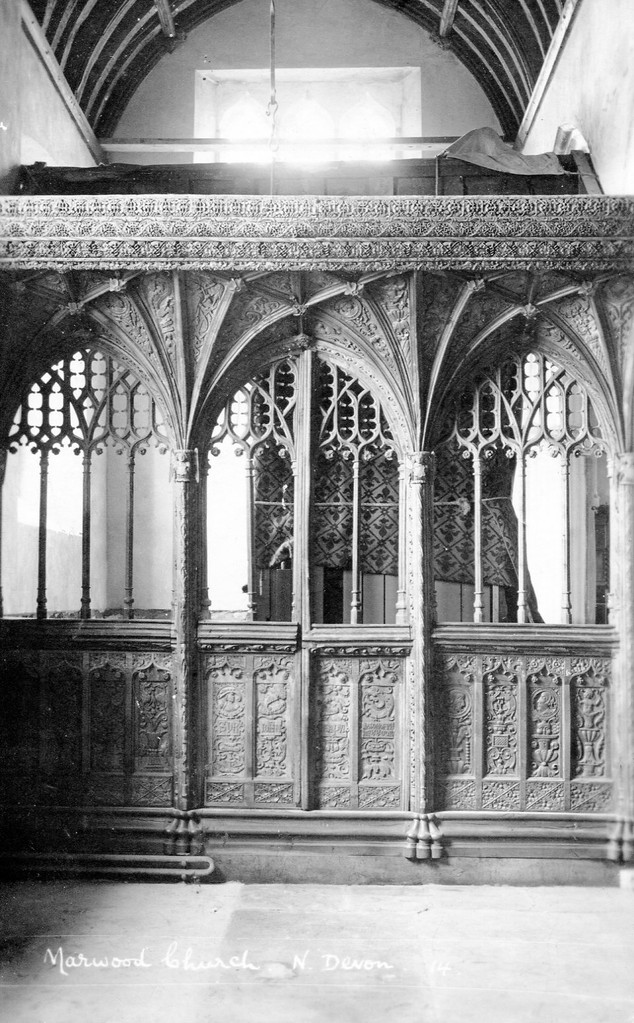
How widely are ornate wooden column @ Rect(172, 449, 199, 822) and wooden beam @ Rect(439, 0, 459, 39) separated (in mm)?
4587

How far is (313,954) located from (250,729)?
4.15ft

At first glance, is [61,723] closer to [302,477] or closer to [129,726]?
[129,726]

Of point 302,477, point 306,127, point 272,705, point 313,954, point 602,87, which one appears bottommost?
point 313,954

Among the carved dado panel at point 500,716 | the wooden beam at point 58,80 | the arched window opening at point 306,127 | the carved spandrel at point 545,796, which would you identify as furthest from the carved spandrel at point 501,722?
the arched window opening at point 306,127

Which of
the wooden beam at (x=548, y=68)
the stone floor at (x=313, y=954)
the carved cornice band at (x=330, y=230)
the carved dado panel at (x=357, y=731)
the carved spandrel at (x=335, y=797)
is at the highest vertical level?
the wooden beam at (x=548, y=68)

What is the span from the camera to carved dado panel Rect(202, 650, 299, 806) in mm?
4516

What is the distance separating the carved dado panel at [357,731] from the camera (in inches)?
177

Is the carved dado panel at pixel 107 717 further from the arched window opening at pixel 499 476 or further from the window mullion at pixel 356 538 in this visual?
the arched window opening at pixel 499 476

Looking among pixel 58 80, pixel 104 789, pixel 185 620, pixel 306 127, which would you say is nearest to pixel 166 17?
pixel 306 127

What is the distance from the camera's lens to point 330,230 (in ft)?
13.4

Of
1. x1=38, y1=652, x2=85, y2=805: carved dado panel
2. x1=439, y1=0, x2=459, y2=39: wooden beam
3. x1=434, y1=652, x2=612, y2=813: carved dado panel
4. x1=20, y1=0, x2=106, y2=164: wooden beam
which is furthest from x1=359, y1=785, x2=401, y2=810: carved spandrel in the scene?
x1=439, y1=0, x2=459, y2=39: wooden beam

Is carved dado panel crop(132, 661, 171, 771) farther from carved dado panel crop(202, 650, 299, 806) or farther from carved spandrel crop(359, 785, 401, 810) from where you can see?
carved spandrel crop(359, 785, 401, 810)

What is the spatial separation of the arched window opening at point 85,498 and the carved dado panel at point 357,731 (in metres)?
1.16

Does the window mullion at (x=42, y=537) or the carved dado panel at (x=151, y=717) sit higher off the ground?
the window mullion at (x=42, y=537)
